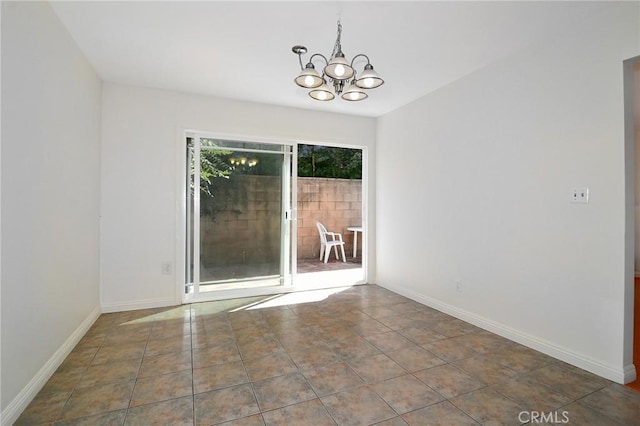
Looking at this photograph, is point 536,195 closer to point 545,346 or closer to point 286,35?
point 545,346

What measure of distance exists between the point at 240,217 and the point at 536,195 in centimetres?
317

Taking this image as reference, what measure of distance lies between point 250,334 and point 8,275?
176 centimetres

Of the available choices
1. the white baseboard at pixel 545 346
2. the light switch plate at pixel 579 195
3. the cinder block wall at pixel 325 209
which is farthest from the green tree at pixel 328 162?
the light switch plate at pixel 579 195

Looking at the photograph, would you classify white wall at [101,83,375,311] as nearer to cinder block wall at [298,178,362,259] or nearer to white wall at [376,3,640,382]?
white wall at [376,3,640,382]

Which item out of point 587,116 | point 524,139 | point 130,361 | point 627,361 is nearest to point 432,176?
point 524,139

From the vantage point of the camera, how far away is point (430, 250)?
147 inches

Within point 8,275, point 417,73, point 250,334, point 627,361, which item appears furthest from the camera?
point 417,73

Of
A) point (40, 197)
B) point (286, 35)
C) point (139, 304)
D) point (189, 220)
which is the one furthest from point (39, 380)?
point (286, 35)

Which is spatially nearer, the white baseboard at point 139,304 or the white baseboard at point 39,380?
the white baseboard at point 39,380

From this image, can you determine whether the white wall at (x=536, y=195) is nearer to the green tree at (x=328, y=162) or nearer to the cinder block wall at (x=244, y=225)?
the cinder block wall at (x=244, y=225)

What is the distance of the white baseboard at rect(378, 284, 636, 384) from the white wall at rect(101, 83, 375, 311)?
10.2 feet

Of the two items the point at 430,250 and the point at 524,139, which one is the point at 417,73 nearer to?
the point at 524,139

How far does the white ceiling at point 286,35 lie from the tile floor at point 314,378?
2.48 m

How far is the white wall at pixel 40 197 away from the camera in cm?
169
